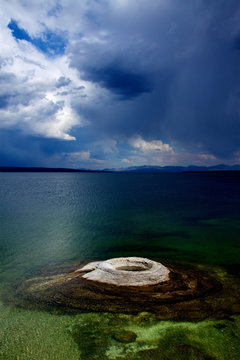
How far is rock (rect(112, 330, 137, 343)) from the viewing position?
8.89 metres

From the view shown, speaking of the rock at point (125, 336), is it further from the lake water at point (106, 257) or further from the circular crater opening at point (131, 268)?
the circular crater opening at point (131, 268)

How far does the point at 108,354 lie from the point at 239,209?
144ft

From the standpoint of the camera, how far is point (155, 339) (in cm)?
894

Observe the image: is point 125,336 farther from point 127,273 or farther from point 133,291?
point 127,273

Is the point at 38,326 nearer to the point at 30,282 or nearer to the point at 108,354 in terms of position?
the point at 108,354

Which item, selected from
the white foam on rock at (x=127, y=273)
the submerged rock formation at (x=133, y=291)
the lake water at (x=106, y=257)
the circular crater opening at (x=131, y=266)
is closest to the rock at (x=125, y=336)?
the lake water at (x=106, y=257)

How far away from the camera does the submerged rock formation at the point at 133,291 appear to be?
35.3ft

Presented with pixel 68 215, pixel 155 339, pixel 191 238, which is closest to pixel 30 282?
pixel 155 339

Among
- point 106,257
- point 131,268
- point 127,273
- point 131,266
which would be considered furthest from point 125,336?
point 106,257

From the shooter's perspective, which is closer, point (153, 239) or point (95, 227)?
point (153, 239)

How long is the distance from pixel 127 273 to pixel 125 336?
430 cm

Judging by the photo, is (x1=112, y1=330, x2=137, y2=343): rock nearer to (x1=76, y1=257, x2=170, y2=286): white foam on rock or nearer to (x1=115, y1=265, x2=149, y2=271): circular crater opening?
(x1=76, y1=257, x2=170, y2=286): white foam on rock

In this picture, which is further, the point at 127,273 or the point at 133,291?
the point at 127,273

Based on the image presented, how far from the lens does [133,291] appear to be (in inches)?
474
